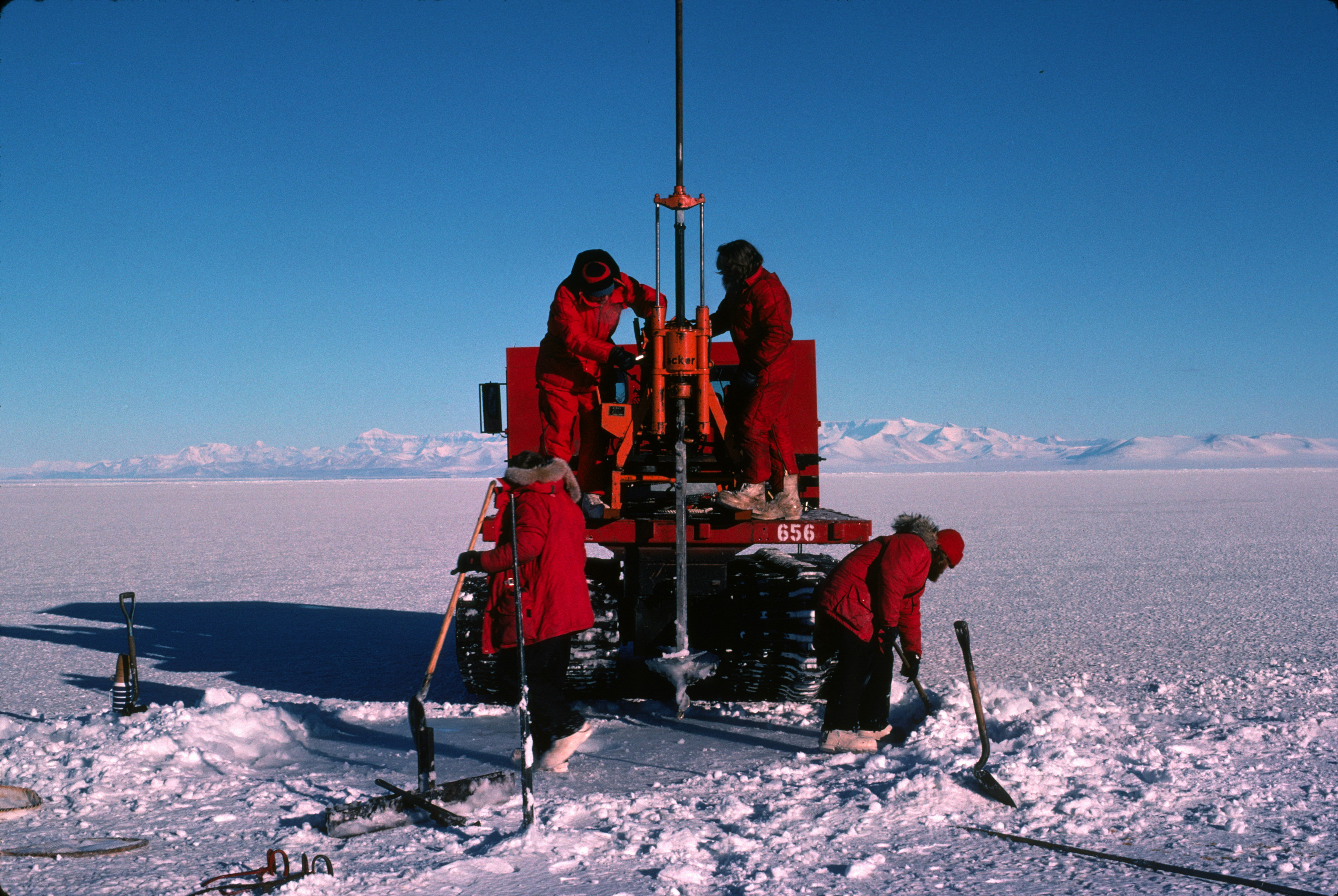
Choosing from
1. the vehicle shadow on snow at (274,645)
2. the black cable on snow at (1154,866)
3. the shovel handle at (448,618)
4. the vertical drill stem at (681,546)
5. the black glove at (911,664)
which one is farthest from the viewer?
the vehicle shadow on snow at (274,645)

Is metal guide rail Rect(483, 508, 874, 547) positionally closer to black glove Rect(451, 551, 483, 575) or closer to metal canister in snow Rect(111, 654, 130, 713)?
black glove Rect(451, 551, 483, 575)

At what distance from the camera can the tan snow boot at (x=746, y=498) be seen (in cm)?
574

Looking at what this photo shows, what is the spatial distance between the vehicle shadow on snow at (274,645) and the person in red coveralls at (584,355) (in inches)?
72.0

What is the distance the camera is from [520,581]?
4.52m

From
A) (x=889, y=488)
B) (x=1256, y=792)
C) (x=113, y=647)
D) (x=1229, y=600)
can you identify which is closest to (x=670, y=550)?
(x=1256, y=792)

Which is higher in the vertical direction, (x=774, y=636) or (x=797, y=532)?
(x=797, y=532)

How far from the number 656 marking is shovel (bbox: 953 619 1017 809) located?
4.35 ft

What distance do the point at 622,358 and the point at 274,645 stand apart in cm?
491

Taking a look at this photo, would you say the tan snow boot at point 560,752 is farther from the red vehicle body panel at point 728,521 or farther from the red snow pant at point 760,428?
the red snow pant at point 760,428

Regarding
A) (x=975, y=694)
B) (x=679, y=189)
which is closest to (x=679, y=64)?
(x=679, y=189)

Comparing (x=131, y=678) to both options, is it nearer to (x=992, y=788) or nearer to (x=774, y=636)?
(x=774, y=636)

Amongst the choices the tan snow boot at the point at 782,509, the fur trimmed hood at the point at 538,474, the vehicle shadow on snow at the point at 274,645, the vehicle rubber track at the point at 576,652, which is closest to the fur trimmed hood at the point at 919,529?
the tan snow boot at the point at 782,509

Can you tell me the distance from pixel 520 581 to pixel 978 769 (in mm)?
2220

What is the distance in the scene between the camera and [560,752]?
4.63 m
